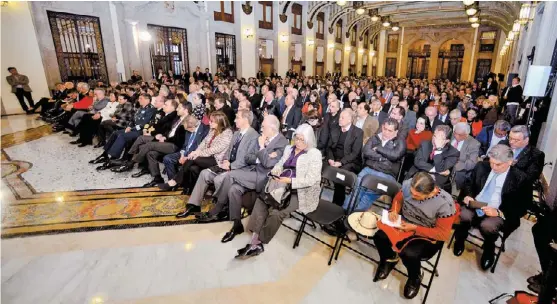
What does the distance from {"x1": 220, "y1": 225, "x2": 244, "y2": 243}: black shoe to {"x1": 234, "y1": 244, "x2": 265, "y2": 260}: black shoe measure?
0.99 feet

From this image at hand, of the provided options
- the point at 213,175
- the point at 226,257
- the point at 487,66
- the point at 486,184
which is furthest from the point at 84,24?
the point at 487,66

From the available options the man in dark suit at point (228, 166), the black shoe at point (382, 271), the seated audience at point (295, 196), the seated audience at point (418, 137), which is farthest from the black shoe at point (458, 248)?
the man in dark suit at point (228, 166)

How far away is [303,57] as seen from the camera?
17.8 meters

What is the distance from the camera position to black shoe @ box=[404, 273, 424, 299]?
8.00ft

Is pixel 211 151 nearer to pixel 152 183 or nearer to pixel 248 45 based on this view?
pixel 152 183

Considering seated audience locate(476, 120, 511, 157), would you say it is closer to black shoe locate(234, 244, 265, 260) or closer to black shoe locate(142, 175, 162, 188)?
black shoe locate(234, 244, 265, 260)

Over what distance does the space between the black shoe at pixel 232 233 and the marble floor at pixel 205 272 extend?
0.07 metres

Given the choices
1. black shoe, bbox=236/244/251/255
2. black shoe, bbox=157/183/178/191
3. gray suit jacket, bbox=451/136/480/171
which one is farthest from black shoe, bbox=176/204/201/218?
gray suit jacket, bbox=451/136/480/171

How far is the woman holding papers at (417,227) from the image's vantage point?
2.31 m

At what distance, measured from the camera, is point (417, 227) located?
7.80ft

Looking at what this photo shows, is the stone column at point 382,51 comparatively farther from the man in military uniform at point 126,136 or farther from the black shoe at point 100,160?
the black shoe at point 100,160

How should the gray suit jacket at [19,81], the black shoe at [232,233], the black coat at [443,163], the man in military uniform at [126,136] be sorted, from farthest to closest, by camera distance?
the gray suit jacket at [19,81]
the man in military uniform at [126,136]
the black coat at [443,163]
the black shoe at [232,233]

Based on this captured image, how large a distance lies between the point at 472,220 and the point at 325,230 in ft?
4.73

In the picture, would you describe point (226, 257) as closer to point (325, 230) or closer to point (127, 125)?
point (325, 230)
